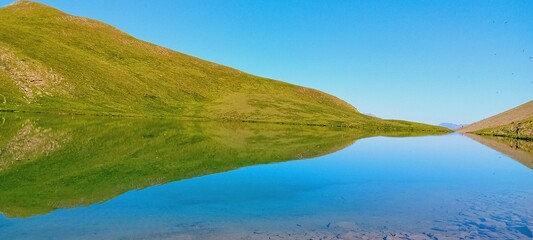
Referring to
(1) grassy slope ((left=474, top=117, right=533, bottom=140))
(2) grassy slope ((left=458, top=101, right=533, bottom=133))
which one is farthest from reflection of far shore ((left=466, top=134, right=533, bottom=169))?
(2) grassy slope ((left=458, top=101, right=533, bottom=133))

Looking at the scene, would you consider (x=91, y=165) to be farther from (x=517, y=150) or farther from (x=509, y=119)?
(x=509, y=119)

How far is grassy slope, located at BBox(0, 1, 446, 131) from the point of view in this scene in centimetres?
11681

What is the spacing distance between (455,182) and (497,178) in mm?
5065

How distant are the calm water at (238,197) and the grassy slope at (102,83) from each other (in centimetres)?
8147

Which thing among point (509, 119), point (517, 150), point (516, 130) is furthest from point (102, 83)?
point (509, 119)

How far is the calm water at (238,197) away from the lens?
16.1 meters

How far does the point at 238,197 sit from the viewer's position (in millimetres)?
22234

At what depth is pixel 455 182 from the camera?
31.6m

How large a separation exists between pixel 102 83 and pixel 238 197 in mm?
134601

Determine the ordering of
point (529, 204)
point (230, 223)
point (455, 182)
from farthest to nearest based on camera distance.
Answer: point (455, 182) → point (529, 204) → point (230, 223)

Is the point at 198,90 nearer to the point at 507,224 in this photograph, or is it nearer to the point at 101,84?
the point at 101,84

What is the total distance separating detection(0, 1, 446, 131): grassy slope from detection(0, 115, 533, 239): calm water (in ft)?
267

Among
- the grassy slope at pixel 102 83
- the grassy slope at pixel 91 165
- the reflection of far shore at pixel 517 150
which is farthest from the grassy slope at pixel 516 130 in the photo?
the grassy slope at pixel 91 165

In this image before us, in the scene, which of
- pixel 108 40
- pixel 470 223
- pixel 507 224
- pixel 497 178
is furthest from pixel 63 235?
pixel 108 40
